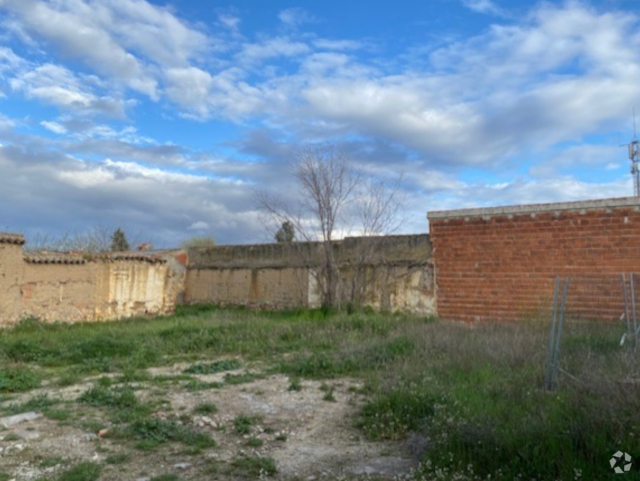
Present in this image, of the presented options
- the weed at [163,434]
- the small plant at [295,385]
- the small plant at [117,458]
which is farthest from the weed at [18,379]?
the small plant at [295,385]

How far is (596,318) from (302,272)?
8.18 meters

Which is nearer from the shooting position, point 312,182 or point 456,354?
point 456,354

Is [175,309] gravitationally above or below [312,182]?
below

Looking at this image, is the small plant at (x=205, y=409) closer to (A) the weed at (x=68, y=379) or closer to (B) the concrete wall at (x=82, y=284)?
(A) the weed at (x=68, y=379)

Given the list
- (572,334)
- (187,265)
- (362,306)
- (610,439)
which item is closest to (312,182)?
(362,306)

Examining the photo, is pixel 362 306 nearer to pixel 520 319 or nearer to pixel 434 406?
pixel 520 319

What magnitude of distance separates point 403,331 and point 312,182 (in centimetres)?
666

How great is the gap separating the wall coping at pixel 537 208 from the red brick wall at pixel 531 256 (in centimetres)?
2

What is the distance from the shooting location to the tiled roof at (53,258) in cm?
1422

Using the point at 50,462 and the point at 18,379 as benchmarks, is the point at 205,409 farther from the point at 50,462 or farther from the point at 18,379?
the point at 18,379

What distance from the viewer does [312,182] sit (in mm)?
16578

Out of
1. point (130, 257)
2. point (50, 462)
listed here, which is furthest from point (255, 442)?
point (130, 257)

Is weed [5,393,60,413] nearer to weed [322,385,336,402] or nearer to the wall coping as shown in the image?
weed [322,385,336,402]

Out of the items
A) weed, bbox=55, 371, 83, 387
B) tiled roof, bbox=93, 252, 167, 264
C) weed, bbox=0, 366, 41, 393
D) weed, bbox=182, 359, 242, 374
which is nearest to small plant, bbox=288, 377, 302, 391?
weed, bbox=182, 359, 242, 374
